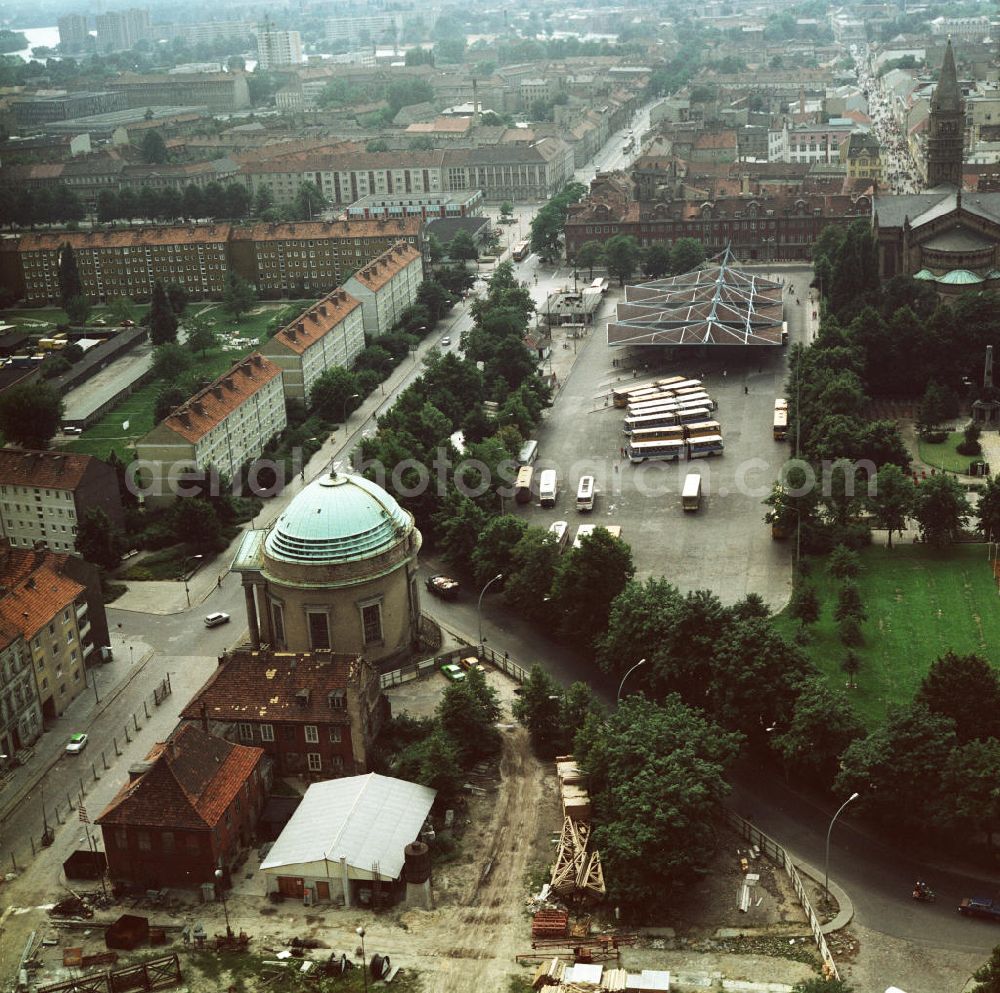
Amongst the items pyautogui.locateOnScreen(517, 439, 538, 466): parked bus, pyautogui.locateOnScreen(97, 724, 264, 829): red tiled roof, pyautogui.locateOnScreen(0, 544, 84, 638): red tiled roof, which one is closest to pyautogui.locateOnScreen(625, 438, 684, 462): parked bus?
A: pyautogui.locateOnScreen(517, 439, 538, 466): parked bus

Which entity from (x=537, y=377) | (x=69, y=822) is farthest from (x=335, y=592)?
(x=537, y=377)

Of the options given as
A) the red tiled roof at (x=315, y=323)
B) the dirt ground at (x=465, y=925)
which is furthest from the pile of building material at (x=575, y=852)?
the red tiled roof at (x=315, y=323)

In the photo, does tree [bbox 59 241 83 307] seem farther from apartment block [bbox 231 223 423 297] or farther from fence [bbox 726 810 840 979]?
fence [bbox 726 810 840 979]

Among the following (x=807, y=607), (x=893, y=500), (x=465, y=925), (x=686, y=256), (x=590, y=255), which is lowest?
(x=465, y=925)

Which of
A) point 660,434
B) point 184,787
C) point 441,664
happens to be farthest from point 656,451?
point 184,787

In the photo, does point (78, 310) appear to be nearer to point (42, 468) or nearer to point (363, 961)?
point (42, 468)

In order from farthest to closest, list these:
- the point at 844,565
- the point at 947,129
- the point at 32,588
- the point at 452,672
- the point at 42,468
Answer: the point at 947,129 → the point at 42,468 → the point at 844,565 → the point at 452,672 → the point at 32,588
